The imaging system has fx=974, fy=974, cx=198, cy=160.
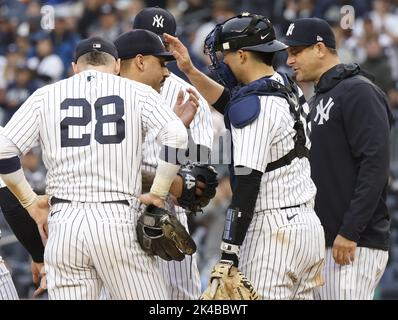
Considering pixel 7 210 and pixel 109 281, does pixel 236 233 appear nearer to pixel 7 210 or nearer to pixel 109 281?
pixel 109 281

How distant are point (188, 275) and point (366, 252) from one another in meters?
1.12

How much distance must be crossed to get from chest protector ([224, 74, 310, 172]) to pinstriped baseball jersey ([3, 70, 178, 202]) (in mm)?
352

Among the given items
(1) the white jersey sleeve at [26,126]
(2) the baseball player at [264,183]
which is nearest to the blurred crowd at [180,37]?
(2) the baseball player at [264,183]

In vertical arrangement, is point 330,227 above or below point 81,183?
below

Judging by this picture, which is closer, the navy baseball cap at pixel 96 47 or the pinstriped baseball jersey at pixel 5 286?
the navy baseball cap at pixel 96 47

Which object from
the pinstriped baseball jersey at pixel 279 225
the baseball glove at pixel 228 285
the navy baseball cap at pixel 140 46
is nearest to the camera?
the baseball glove at pixel 228 285

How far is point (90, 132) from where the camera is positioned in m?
5.04

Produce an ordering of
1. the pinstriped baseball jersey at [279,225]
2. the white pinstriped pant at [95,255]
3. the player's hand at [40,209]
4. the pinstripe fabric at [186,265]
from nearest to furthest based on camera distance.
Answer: the white pinstriped pant at [95,255]
the pinstriped baseball jersey at [279,225]
the player's hand at [40,209]
the pinstripe fabric at [186,265]

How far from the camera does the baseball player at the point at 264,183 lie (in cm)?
498

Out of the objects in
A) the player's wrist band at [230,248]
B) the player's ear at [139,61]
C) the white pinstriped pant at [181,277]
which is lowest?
the white pinstriped pant at [181,277]

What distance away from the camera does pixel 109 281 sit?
5086 millimetres

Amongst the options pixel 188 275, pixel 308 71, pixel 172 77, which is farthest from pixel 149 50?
pixel 188 275

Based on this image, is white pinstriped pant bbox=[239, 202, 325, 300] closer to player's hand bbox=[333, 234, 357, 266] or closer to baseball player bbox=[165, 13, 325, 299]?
baseball player bbox=[165, 13, 325, 299]

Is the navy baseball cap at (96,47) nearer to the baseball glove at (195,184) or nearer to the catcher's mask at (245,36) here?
the catcher's mask at (245,36)
